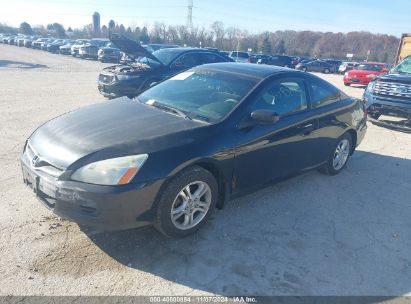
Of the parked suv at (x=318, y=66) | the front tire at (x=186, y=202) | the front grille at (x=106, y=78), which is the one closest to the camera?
the front tire at (x=186, y=202)

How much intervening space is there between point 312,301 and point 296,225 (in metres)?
1.15

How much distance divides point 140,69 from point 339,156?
6.09 m

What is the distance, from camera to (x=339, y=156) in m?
5.36

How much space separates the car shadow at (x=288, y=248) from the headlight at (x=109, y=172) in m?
0.72

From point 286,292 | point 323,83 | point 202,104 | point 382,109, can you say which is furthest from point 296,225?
point 382,109

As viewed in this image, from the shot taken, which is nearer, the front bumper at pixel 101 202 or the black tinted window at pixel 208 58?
the front bumper at pixel 101 202

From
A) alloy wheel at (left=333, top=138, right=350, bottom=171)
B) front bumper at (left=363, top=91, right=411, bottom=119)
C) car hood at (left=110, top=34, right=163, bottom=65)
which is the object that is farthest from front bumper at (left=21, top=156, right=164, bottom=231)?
front bumper at (left=363, top=91, right=411, bottom=119)

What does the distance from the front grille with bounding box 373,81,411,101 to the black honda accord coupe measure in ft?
13.6

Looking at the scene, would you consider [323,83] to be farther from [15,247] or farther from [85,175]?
[15,247]

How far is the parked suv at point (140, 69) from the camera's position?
30.1 ft

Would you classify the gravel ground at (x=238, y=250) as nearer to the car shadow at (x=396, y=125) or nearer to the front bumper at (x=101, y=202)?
the front bumper at (x=101, y=202)

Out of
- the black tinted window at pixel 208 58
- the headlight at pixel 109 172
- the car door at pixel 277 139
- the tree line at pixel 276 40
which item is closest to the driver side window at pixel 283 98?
the car door at pixel 277 139

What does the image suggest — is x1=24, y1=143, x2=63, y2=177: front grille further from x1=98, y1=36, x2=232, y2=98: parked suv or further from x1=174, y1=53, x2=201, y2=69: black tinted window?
x1=174, y1=53, x2=201, y2=69: black tinted window

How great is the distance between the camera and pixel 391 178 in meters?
5.43
